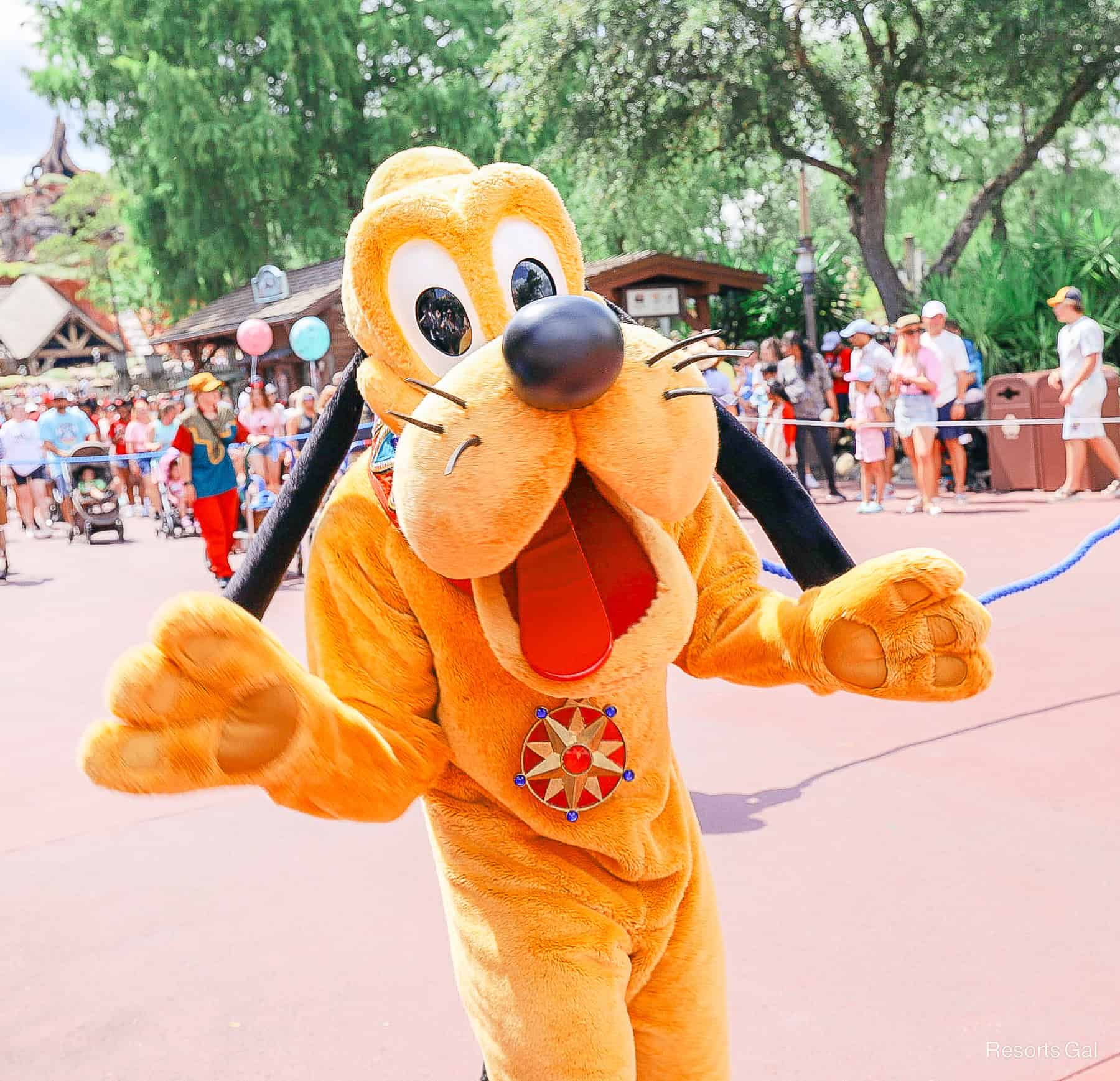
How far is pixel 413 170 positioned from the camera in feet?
6.37

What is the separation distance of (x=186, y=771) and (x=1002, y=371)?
12.4 metres

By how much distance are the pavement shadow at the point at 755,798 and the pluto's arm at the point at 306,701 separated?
2.30 m

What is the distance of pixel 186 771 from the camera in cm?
150

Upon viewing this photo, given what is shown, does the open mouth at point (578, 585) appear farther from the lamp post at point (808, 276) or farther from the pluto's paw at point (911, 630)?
the lamp post at point (808, 276)

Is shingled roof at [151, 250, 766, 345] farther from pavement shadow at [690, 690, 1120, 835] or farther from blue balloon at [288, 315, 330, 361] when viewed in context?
pavement shadow at [690, 690, 1120, 835]

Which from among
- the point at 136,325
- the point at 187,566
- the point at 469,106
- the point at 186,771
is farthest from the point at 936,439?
the point at 136,325

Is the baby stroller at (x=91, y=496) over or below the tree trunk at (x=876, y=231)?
below

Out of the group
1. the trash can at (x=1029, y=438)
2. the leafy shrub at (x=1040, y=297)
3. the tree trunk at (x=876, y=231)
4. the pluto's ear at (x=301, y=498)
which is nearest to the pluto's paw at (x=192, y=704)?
the pluto's ear at (x=301, y=498)

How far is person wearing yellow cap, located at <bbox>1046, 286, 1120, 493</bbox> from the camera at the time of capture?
9766 mm

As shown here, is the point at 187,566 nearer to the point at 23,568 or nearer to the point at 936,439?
the point at 23,568

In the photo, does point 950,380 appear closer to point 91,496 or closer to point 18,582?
point 18,582

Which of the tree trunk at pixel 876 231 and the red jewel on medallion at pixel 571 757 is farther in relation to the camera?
the tree trunk at pixel 876 231

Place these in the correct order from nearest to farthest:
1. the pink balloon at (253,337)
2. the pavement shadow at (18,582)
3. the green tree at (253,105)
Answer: the pavement shadow at (18,582), the pink balloon at (253,337), the green tree at (253,105)

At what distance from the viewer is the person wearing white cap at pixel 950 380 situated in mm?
10539
